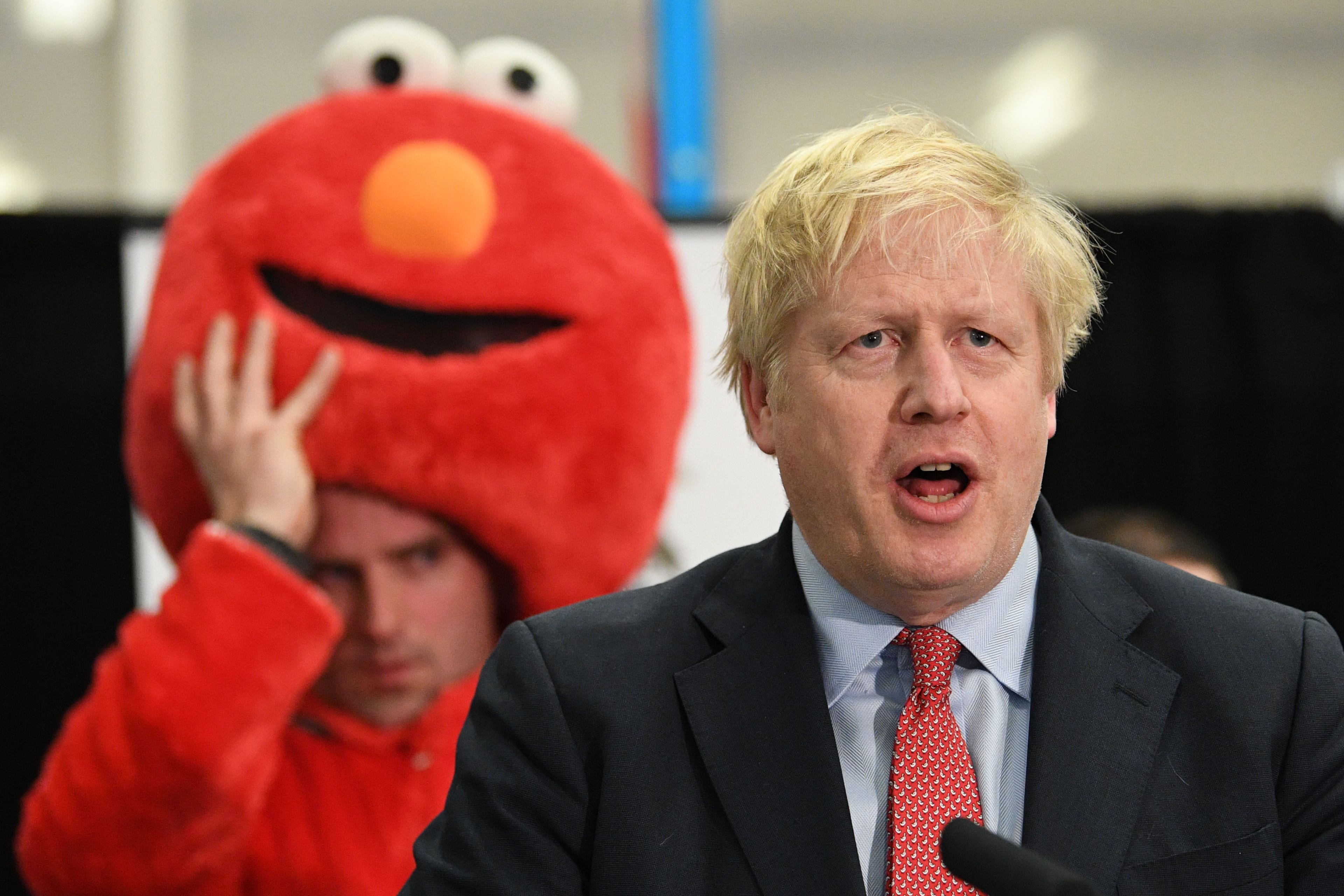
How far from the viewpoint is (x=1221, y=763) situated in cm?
101

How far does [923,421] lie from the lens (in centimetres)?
102

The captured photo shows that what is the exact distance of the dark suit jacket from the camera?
991mm

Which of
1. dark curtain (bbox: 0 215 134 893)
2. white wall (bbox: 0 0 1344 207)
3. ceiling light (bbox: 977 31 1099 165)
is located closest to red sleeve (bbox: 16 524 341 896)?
dark curtain (bbox: 0 215 134 893)

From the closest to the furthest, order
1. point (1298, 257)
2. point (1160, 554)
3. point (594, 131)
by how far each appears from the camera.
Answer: point (1160, 554) < point (1298, 257) < point (594, 131)

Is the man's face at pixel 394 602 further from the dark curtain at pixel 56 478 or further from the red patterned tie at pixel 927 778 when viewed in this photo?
the dark curtain at pixel 56 478

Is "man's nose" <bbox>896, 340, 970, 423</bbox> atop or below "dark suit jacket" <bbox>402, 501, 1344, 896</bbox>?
atop

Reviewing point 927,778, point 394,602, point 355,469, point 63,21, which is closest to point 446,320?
point 355,469

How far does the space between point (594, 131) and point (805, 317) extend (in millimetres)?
2423

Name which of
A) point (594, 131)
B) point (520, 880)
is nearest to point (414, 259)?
point (520, 880)

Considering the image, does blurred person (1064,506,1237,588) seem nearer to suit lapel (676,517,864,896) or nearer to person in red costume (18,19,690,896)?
person in red costume (18,19,690,896)

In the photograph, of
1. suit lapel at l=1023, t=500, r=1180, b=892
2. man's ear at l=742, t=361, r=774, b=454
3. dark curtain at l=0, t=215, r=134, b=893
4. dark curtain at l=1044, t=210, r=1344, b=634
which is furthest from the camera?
dark curtain at l=1044, t=210, r=1344, b=634

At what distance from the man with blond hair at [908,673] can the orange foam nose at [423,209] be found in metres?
0.62

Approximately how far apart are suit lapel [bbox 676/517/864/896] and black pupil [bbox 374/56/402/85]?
3.16 feet

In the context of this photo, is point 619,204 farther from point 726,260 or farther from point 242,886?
point 242,886
